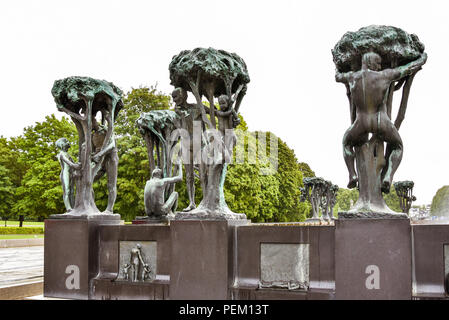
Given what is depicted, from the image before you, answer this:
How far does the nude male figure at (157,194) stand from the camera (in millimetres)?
9469

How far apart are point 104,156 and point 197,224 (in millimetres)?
2931

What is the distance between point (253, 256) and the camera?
729cm

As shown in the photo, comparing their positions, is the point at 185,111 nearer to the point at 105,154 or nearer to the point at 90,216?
the point at 105,154

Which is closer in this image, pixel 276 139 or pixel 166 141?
pixel 166 141

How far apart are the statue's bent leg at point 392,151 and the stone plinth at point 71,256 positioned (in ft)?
16.7

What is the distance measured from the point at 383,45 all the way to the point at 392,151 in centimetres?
154

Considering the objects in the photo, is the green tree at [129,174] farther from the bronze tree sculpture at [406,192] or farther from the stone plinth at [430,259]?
the stone plinth at [430,259]

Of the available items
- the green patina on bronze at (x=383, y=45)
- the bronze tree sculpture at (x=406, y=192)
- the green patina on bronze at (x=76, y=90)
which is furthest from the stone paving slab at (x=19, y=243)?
the green patina on bronze at (x=383, y=45)

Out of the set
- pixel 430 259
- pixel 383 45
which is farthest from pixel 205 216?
pixel 383 45

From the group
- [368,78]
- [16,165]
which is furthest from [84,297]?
[16,165]

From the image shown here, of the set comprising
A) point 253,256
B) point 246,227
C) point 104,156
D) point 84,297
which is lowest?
point 84,297

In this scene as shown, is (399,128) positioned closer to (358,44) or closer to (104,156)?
(358,44)

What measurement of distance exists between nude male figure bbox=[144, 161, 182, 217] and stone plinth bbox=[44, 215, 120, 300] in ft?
4.34

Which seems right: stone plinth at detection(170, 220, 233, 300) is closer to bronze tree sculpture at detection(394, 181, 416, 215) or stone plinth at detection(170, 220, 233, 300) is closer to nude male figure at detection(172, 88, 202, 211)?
nude male figure at detection(172, 88, 202, 211)
